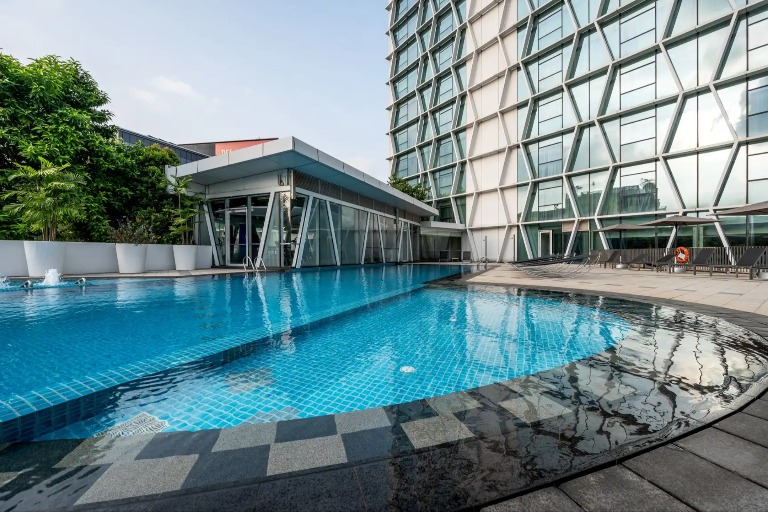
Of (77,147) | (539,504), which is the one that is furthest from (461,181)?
(539,504)

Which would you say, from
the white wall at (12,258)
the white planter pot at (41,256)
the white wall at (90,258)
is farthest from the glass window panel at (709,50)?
the white wall at (12,258)

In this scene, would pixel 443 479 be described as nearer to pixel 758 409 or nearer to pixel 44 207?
pixel 758 409

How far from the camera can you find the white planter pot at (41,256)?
→ 9.88 m

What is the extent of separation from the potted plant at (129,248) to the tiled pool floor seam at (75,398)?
36.7ft

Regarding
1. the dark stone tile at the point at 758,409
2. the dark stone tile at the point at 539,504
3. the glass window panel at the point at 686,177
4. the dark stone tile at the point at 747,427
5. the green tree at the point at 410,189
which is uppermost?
the green tree at the point at 410,189

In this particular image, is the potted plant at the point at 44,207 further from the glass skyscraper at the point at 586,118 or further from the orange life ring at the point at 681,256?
the glass skyscraper at the point at 586,118

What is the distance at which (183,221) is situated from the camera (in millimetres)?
13945

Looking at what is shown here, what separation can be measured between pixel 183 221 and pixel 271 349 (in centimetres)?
1300

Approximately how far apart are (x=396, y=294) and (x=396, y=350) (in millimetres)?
4345

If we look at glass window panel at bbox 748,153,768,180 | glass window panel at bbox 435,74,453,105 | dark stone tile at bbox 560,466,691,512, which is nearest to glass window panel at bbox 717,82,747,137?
glass window panel at bbox 748,153,768,180

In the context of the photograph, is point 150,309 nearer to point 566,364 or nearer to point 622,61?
point 566,364

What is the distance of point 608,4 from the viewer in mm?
20375

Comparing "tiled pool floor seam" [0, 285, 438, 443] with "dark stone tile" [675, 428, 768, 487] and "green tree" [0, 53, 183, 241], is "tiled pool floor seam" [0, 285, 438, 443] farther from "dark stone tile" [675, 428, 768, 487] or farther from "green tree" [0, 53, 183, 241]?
"green tree" [0, 53, 183, 241]

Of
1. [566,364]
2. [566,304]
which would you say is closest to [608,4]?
[566,304]
